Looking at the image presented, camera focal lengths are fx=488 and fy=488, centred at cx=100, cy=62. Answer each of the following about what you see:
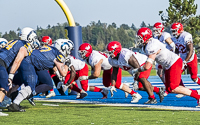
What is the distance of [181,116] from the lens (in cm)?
673

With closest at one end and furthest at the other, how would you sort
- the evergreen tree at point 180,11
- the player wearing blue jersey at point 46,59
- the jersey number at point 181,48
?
the player wearing blue jersey at point 46,59 < the jersey number at point 181,48 < the evergreen tree at point 180,11

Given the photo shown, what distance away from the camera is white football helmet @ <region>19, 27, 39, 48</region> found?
7.95 m

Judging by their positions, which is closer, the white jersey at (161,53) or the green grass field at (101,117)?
the green grass field at (101,117)

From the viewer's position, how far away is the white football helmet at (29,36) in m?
7.95

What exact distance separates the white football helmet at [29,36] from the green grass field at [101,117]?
111 centimetres

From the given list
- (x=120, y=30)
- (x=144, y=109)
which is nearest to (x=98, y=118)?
(x=144, y=109)

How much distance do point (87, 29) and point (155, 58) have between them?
14304 cm

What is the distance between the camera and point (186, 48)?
10367 mm

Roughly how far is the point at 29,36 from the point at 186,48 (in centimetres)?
384

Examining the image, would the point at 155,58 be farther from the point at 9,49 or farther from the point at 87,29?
the point at 87,29

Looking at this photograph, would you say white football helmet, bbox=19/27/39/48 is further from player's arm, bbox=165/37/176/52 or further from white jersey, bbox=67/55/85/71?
player's arm, bbox=165/37/176/52

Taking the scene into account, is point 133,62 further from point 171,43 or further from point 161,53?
point 171,43

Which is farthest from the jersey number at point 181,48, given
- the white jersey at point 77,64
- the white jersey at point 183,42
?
the white jersey at point 77,64

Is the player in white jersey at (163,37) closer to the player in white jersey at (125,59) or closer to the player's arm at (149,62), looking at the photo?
the player in white jersey at (125,59)
